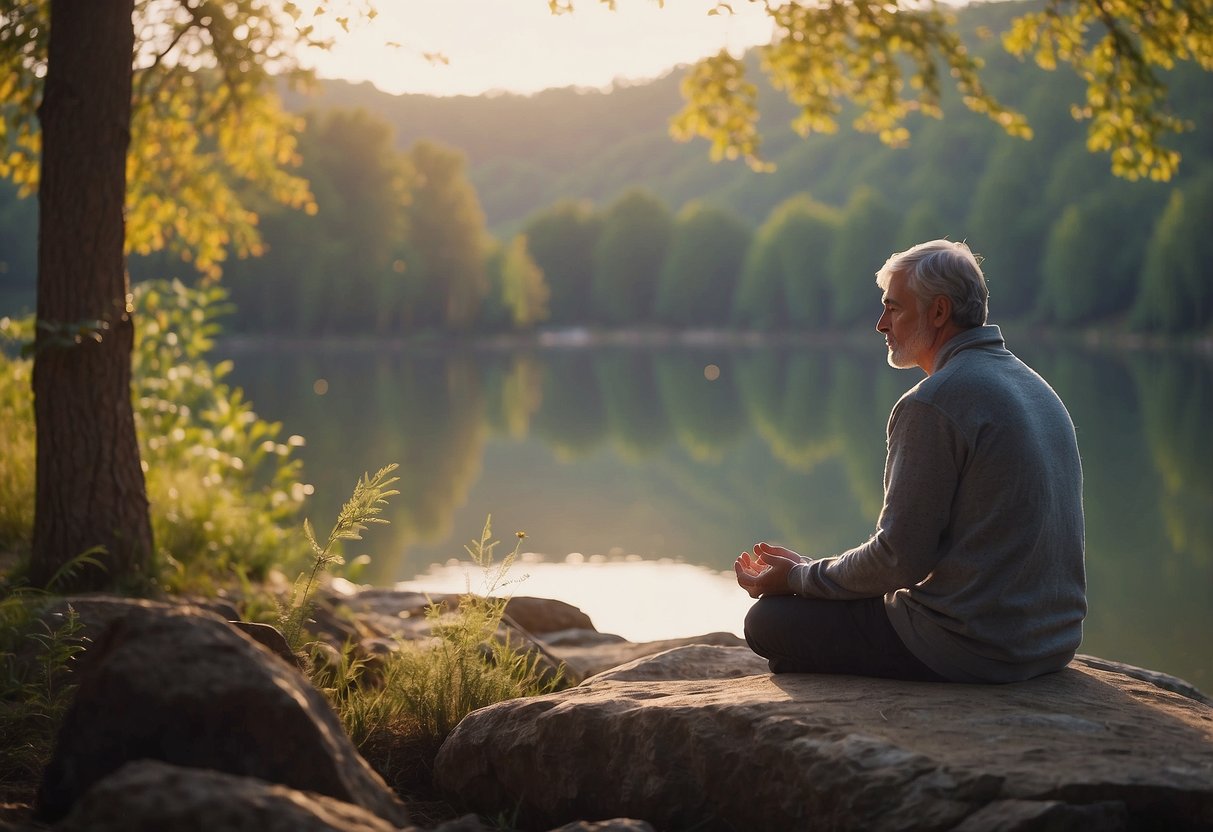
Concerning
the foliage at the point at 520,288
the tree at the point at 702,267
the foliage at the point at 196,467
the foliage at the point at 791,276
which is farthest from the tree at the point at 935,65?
the tree at the point at 702,267

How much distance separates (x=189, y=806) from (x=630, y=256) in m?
84.4

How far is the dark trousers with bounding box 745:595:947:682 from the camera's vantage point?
3.46m

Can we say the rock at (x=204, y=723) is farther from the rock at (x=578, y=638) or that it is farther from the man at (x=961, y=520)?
the rock at (x=578, y=638)

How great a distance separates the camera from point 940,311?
135 inches

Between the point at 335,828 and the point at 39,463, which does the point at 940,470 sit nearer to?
the point at 335,828

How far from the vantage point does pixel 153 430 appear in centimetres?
980

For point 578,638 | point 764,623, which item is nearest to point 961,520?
point 764,623

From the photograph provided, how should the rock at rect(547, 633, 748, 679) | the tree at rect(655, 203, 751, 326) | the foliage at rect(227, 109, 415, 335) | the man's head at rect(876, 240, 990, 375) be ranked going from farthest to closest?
1. the tree at rect(655, 203, 751, 326)
2. the foliage at rect(227, 109, 415, 335)
3. the rock at rect(547, 633, 748, 679)
4. the man's head at rect(876, 240, 990, 375)

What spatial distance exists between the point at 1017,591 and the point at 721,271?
276ft

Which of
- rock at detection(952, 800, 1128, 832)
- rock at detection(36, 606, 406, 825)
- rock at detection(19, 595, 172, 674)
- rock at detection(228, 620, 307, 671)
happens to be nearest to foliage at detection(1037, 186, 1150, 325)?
rock at detection(19, 595, 172, 674)

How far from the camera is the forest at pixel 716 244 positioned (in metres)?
53.0

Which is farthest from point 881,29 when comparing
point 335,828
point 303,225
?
point 303,225

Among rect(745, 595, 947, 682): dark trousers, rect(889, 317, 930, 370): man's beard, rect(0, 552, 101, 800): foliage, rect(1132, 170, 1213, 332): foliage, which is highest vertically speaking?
rect(1132, 170, 1213, 332): foliage

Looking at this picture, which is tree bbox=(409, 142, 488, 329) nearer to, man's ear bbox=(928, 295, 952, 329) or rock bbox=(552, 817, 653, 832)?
man's ear bbox=(928, 295, 952, 329)
